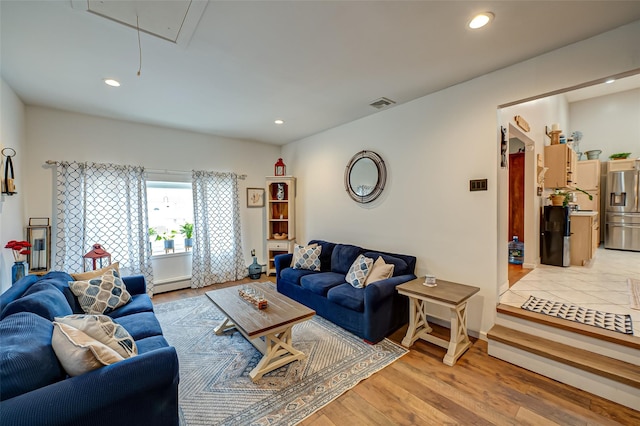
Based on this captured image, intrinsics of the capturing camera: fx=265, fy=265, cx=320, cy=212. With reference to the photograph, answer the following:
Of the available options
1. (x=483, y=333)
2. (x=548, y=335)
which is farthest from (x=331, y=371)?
(x=548, y=335)

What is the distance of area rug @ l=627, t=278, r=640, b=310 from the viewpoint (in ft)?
8.48

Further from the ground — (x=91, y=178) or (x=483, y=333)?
(x=91, y=178)

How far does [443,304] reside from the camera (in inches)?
94.3

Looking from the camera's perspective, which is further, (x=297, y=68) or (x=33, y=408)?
(x=297, y=68)

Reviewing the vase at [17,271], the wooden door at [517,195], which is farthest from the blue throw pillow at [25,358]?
the wooden door at [517,195]

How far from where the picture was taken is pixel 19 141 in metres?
3.12

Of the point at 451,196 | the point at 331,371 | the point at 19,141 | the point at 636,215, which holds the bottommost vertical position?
the point at 331,371

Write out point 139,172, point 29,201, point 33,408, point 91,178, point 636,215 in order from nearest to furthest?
point 33,408, point 29,201, point 91,178, point 139,172, point 636,215

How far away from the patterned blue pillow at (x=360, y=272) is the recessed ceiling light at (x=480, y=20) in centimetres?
242

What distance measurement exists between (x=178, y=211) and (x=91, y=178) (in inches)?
51.0

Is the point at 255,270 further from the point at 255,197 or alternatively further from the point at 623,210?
the point at 623,210

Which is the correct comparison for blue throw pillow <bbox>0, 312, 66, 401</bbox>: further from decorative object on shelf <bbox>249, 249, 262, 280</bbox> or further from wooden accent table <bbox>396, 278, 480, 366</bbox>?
decorative object on shelf <bbox>249, 249, 262, 280</bbox>

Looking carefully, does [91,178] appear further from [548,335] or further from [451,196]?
[548,335]

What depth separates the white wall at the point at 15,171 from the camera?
2600 millimetres
